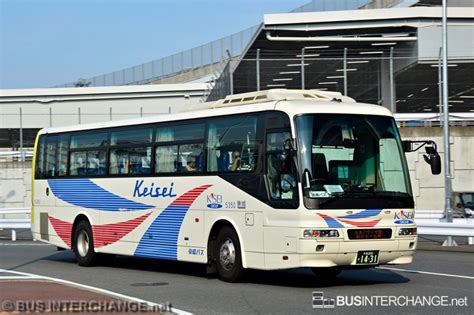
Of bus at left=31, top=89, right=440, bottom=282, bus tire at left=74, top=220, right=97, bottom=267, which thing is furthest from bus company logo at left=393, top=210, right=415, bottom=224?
bus tire at left=74, top=220, right=97, bottom=267

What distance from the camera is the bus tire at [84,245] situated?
18.5m

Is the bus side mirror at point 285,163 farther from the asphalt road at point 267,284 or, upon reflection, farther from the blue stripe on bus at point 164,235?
the blue stripe on bus at point 164,235

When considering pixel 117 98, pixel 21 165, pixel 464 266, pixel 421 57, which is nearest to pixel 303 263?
pixel 464 266

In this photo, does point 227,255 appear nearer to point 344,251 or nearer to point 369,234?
point 344,251

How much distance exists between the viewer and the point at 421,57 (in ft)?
105

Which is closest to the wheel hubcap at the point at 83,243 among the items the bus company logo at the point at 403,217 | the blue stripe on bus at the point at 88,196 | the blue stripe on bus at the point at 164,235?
the blue stripe on bus at the point at 88,196

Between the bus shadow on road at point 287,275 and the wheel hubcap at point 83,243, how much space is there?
569 mm

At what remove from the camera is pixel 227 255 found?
14.4 meters

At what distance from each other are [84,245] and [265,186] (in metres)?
6.82

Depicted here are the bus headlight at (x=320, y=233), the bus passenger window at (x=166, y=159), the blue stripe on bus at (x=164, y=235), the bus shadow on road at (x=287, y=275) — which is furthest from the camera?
the bus passenger window at (x=166, y=159)

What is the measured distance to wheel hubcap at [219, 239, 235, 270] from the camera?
14.3 meters

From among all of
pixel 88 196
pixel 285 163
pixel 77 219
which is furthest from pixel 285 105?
pixel 77 219

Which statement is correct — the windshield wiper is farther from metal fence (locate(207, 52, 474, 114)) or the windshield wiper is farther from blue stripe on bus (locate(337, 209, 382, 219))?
metal fence (locate(207, 52, 474, 114))

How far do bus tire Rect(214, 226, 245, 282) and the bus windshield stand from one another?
1.97m
